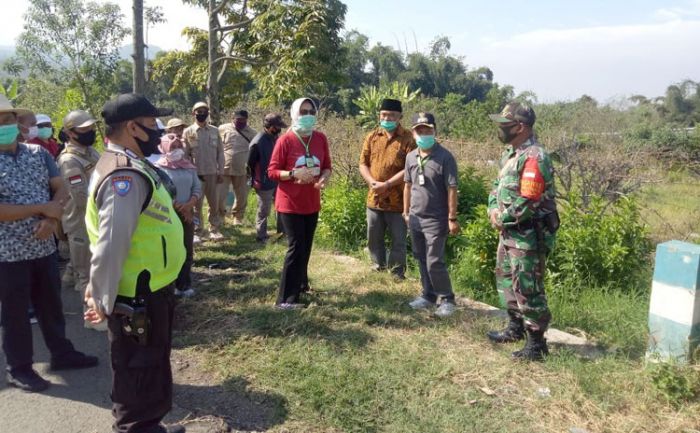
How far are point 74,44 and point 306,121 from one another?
14.2 metres

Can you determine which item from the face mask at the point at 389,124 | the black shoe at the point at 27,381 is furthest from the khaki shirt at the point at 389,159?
the black shoe at the point at 27,381

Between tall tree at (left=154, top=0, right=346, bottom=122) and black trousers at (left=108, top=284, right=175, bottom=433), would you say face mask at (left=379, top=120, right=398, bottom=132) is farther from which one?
tall tree at (left=154, top=0, right=346, bottom=122)

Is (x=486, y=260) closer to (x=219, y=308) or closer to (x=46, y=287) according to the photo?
(x=219, y=308)

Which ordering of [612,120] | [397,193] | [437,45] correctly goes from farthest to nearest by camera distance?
[437,45] < [612,120] < [397,193]

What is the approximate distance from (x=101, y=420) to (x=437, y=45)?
55.2m

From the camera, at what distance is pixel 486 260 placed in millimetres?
5496

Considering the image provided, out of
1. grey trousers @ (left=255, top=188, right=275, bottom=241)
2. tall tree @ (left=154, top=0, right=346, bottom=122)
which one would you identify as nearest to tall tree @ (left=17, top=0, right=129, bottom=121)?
tall tree @ (left=154, top=0, right=346, bottom=122)

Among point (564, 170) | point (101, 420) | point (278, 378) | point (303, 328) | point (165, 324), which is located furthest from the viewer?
point (564, 170)

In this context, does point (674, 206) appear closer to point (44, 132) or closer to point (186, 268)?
point (186, 268)

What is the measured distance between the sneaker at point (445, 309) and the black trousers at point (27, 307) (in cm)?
290

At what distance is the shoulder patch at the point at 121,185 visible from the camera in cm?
246

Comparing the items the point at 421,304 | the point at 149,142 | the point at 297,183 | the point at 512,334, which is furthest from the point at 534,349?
the point at 149,142

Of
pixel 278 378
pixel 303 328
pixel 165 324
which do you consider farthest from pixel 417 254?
pixel 165 324

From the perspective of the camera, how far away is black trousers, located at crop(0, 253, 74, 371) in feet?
11.5
